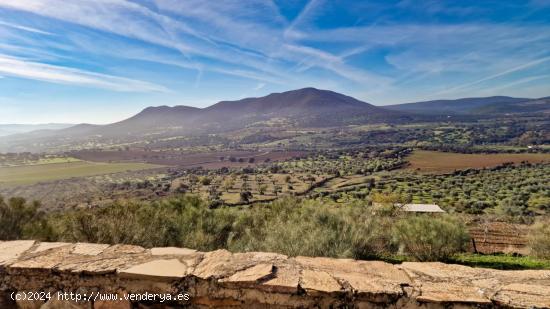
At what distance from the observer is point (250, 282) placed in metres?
3.18

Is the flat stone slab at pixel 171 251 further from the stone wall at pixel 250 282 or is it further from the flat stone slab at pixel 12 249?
the flat stone slab at pixel 12 249

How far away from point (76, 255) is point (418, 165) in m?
93.5

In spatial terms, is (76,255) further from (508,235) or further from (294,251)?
(508,235)

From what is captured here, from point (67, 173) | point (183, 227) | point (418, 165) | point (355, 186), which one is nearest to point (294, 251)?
point (183, 227)

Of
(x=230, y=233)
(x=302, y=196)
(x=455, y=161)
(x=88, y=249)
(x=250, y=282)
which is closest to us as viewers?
(x=250, y=282)

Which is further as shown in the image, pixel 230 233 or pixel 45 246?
pixel 230 233

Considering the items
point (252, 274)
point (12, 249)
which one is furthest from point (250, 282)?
point (12, 249)

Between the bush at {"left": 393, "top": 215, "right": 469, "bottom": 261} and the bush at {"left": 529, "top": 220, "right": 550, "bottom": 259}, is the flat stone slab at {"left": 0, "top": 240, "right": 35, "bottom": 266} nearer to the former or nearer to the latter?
the bush at {"left": 393, "top": 215, "right": 469, "bottom": 261}

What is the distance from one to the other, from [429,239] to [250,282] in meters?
9.78

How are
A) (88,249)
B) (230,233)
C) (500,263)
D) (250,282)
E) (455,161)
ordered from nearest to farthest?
1. (250,282)
2. (88,249)
3. (500,263)
4. (230,233)
5. (455,161)

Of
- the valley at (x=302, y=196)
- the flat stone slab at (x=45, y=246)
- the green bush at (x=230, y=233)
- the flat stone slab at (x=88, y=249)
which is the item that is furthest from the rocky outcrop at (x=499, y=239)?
the flat stone slab at (x=45, y=246)

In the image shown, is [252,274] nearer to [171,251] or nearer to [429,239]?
[171,251]

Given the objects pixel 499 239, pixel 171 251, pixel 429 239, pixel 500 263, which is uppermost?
pixel 171 251

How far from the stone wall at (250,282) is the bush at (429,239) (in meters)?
8.03
